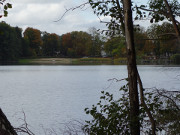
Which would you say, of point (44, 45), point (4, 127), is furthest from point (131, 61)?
point (44, 45)

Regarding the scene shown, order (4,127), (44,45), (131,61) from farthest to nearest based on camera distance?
(44,45) → (131,61) → (4,127)

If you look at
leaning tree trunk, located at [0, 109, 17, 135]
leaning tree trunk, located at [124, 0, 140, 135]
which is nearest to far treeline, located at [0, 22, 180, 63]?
leaning tree trunk, located at [124, 0, 140, 135]

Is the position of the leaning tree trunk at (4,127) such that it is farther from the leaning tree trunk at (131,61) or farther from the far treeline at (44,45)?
the far treeline at (44,45)

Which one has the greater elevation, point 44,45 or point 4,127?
point 44,45

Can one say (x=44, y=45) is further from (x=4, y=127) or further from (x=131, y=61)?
(x=4, y=127)

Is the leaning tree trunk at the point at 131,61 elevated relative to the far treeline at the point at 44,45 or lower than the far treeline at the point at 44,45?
lower

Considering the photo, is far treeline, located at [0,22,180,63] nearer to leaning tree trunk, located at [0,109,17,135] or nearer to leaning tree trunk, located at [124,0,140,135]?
leaning tree trunk, located at [124,0,140,135]

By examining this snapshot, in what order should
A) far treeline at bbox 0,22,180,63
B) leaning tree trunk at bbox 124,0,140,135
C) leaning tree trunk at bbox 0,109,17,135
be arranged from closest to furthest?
leaning tree trunk at bbox 0,109,17,135 < leaning tree trunk at bbox 124,0,140,135 < far treeline at bbox 0,22,180,63

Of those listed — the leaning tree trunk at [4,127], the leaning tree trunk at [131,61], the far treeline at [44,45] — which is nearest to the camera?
the leaning tree trunk at [4,127]

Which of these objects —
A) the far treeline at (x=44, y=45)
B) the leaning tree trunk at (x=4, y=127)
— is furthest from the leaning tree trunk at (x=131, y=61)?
the far treeline at (x=44, y=45)

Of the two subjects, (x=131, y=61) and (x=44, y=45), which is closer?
(x=131, y=61)

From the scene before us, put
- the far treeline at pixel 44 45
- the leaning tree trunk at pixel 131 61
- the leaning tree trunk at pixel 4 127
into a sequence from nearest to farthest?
the leaning tree trunk at pixel 4 127, the leaning tree trunk at pixel 131 61, the far treeline at pixel 44 45

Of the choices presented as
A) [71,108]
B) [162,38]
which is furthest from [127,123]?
[71,108]

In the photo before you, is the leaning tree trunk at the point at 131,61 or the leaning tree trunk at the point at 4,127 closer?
the leaning tree trunk at the point at 4,127
